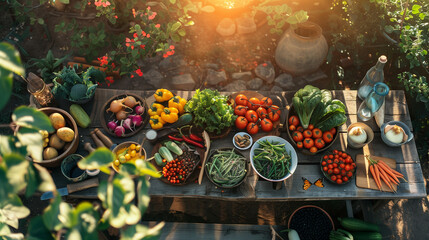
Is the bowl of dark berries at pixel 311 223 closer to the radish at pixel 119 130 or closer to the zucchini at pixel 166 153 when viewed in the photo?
the zucchini at pixel 166 153

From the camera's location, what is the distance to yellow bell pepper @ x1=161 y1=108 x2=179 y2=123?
3.45 metres

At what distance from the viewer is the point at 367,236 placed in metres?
3.67

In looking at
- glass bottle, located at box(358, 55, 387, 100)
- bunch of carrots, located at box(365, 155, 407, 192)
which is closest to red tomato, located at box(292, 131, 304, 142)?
bunch of carrots, located at box(365, 155, 407, 192)

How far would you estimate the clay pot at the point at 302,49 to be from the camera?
15.3 feet

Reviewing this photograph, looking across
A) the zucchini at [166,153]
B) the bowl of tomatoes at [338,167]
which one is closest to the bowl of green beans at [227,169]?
the zucchini at [166,153]

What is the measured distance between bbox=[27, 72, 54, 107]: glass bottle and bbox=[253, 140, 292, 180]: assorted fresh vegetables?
2.56m

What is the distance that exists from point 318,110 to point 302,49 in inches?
73.4

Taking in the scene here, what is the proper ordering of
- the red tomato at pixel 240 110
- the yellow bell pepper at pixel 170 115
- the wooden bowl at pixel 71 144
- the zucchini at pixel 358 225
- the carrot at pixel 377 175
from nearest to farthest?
the wooden bowl at pixel 71 144
the carrot at pixel 377 175
the yellow bell pepper at pixel 170 115
the red tomato at pixel 240 110
the zucchini at pixel 358 225

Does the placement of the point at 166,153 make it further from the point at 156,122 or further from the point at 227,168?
the point at 227,168

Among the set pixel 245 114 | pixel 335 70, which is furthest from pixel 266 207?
pixel 335 70

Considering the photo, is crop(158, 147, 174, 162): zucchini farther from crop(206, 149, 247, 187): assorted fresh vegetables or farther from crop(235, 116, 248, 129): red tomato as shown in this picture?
crop(235, 116, 248, 129): red tomato

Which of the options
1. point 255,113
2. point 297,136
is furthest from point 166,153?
point 297,136

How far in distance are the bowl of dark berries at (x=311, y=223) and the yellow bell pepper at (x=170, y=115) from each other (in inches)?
81.3

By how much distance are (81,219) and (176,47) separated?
183 inches
